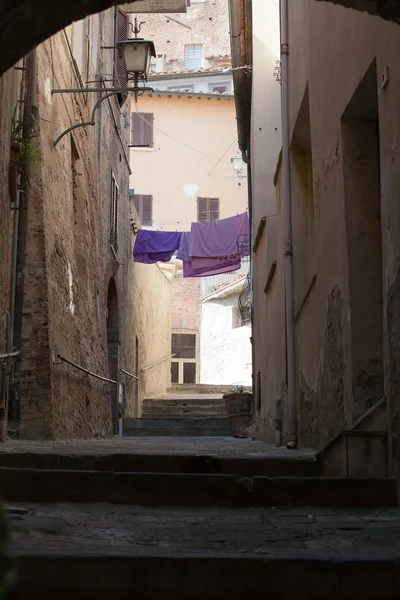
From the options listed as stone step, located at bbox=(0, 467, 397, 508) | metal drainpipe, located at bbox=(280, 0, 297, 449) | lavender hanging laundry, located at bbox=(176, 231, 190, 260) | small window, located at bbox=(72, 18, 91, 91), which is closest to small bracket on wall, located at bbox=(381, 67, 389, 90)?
stone step, located at bbox=(0, 467, 397, 508)

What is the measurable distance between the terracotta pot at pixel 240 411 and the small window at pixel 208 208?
21730 millimetres

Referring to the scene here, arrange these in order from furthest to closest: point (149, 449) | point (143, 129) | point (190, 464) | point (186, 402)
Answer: point (143, 129) → point (186, 402) → point (149, 449) → point (190, 464)

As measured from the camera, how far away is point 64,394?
396 inches

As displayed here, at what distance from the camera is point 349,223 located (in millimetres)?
5281

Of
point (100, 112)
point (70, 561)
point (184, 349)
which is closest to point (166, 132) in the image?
point (184, 349)

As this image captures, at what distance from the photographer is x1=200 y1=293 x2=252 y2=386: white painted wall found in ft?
112

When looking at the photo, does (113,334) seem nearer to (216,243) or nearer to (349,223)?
(216,243)

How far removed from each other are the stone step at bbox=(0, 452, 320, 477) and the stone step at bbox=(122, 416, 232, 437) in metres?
10.8

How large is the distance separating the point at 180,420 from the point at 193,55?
29.5 metres

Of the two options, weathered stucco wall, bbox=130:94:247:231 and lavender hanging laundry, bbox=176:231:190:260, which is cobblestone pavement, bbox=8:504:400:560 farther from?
weathered stucco wall, bbox=130:94:247:231

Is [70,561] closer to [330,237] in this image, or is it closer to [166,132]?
[330,237]

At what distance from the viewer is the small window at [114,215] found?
16844mm

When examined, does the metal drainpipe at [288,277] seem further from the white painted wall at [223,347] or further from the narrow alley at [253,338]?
the white painted wall at [223,347]

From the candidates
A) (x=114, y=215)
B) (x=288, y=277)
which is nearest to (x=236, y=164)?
(x=114, y=215)
